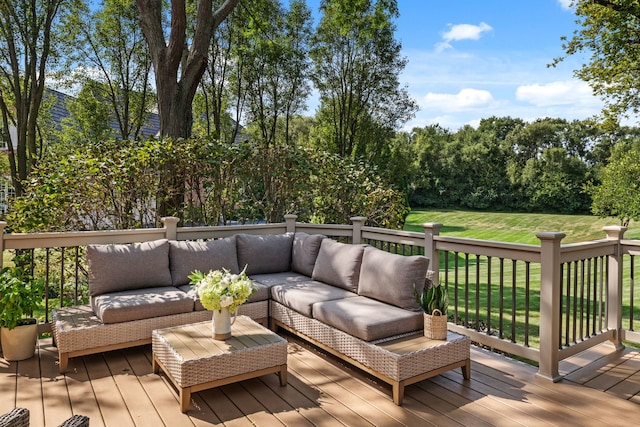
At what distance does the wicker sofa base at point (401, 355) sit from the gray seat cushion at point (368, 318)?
0.05 meters

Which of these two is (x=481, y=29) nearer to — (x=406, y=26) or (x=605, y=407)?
(x=406, y=26)

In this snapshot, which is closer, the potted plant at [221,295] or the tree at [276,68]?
the potted plant at [221,295]

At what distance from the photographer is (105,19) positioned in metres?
11.0

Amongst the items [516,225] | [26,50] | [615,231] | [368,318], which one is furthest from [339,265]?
[516,225]

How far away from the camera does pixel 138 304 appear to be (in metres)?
3.73

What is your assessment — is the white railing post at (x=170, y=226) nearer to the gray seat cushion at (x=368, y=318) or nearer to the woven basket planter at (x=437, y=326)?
the gray seat cushion at (x=368, y=318)

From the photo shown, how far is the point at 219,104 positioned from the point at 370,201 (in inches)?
304

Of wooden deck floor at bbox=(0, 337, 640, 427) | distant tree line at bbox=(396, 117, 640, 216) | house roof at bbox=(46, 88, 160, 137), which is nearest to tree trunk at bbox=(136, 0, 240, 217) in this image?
wooden deck floor at bbox=(0, 337, 640, 427)

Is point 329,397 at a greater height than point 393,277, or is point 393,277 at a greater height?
point 393,277

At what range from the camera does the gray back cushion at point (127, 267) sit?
4.00 metres

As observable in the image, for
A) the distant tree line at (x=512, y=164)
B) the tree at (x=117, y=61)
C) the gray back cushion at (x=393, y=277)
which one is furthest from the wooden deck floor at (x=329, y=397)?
the distant tree line at (x=512, y=164)

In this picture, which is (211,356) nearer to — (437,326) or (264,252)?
(437,326)

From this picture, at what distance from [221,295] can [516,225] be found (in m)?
20.0

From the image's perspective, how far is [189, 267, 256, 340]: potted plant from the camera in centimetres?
300
